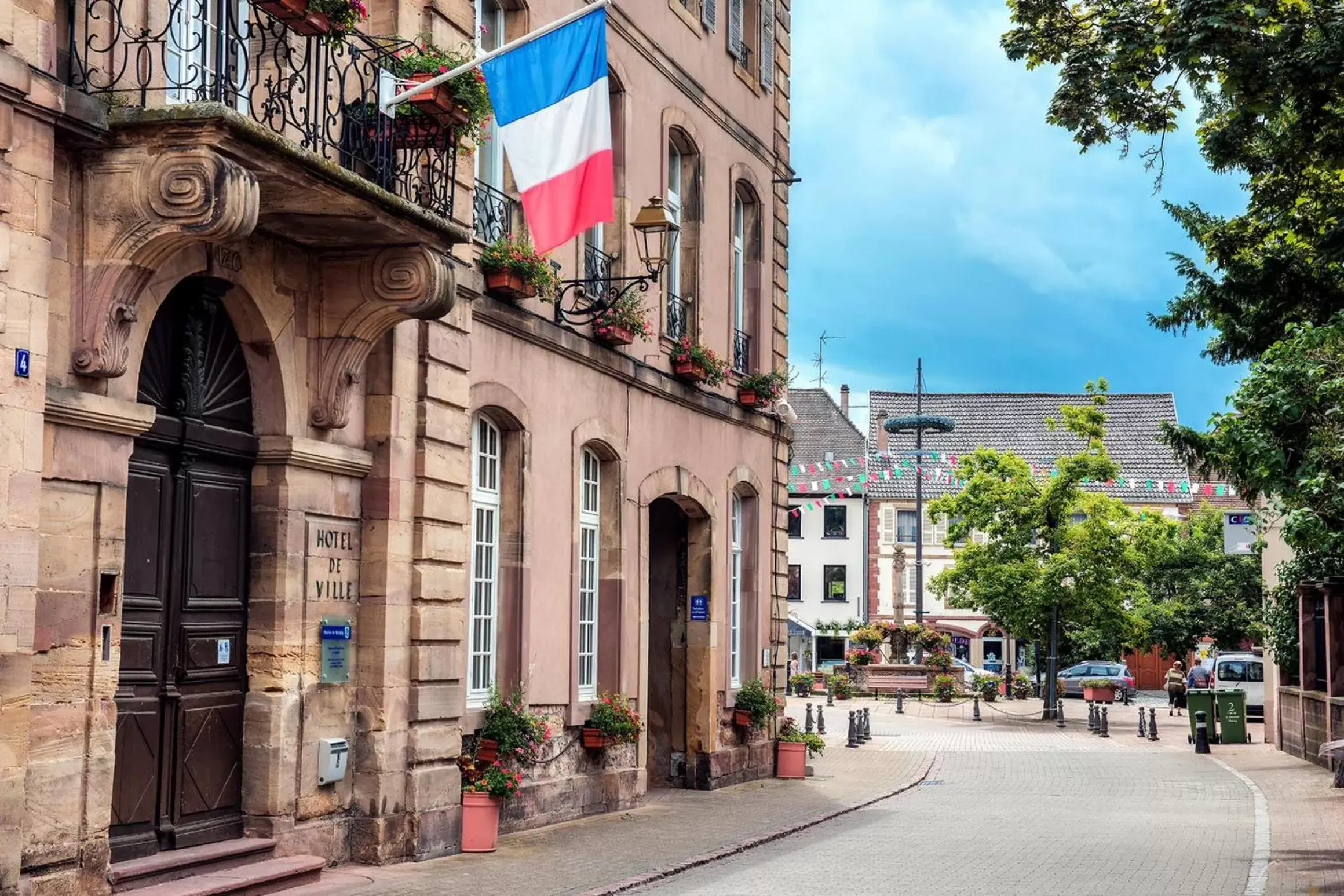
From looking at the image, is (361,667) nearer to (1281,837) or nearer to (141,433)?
(141,433)

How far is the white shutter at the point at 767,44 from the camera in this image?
22.5 m

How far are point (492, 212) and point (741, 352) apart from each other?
286 inches

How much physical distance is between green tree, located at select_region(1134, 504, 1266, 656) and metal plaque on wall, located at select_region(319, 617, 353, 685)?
45.3 meters

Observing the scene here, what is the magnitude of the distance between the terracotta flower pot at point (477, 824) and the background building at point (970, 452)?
49.4 metres

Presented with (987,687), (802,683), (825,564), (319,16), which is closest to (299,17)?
(319,16)

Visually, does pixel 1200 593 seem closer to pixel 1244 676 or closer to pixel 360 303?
pixel 1244 676

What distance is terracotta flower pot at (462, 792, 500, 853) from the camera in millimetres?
13469

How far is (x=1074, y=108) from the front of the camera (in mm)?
13781

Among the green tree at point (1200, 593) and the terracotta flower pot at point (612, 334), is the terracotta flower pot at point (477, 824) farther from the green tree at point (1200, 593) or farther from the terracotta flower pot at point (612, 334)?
the green tree at point (1200, 593)

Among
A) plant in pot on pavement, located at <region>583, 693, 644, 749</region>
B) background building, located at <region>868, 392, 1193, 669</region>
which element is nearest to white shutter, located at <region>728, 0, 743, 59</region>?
plant in pot on pavement, located at <region>583, 693, 644, 749</region>

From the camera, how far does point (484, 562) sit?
1512 centimetres

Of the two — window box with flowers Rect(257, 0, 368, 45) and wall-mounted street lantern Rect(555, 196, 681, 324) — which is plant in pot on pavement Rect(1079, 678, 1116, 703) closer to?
wall-mounted street lantern Rect(555, 196, 681, 324)

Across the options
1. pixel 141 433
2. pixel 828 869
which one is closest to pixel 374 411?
pixel 141 433

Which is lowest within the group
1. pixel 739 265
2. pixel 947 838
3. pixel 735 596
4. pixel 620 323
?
pixel 947 838
